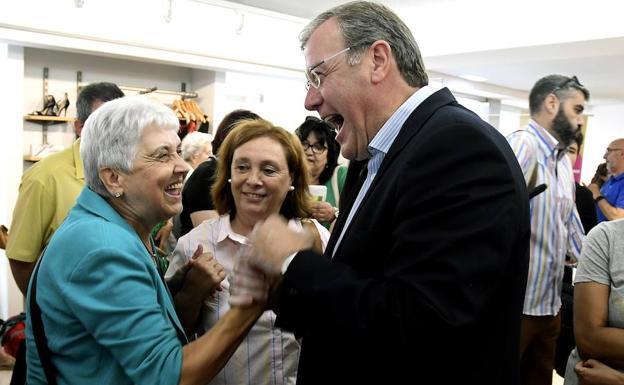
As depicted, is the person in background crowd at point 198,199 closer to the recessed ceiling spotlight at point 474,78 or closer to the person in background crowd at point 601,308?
the person in background crowd at point 601,308

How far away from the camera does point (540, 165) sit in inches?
107

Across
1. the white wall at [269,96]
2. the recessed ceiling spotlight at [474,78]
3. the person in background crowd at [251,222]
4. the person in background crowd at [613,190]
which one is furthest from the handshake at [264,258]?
the recessed ceiling spotlight at [474,78]

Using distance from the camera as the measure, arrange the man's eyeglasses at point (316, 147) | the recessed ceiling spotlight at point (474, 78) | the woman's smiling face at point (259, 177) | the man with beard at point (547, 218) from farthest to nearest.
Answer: the recessed ceiling spotlight at point (474, 78) → the man's eyeglasses at point (316, 147) → the man with beard at point (547, 218) → the woman's smiling face at point (259, 177)

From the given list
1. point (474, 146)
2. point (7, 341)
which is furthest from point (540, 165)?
point (7, 341)

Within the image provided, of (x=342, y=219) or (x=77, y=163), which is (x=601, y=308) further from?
(x=77, y=163)

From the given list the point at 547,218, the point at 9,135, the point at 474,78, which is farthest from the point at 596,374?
the point at 474,78

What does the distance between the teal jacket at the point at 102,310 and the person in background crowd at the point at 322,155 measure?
209 centimetres

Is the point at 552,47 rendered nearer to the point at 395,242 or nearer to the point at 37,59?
the point at 395,242

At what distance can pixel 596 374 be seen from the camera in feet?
5.78

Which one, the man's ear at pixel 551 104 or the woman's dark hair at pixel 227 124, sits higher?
the man's ear at pixel 551 104

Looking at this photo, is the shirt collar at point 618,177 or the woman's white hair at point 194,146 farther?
the shirt collar at point 618,177

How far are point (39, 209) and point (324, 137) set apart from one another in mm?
1693

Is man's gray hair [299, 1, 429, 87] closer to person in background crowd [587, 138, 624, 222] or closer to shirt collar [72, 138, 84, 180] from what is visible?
shirt collar [72, 138, 84, 180]

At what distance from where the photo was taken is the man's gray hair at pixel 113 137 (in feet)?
4.24
